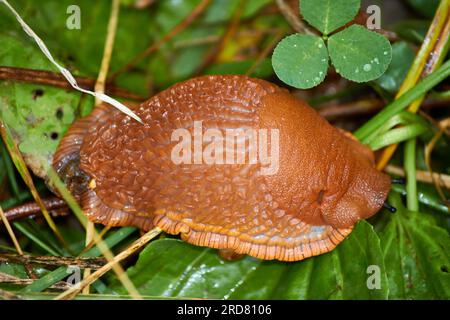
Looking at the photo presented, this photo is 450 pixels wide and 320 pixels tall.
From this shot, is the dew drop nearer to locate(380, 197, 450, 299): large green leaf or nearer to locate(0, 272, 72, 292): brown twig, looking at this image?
locate(380, 197, 450, 299): large green leaf

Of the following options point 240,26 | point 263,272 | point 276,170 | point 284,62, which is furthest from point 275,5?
point 263,272

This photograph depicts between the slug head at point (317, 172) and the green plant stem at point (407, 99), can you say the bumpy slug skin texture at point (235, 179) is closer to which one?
the slug head at point (317, 172)

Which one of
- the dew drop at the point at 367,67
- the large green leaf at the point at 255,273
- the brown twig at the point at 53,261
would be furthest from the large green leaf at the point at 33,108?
the dew drop at the point at 367,67

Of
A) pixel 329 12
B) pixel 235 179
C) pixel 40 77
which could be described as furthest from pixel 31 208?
pixel 329 12

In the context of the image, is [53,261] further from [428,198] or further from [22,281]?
[428,198]

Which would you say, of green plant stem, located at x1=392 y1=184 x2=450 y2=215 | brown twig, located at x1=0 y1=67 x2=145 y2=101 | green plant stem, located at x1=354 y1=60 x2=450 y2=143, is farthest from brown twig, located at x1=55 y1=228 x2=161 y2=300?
green plant stem, located at x1=392 y1=184 x2=450 y2=215
